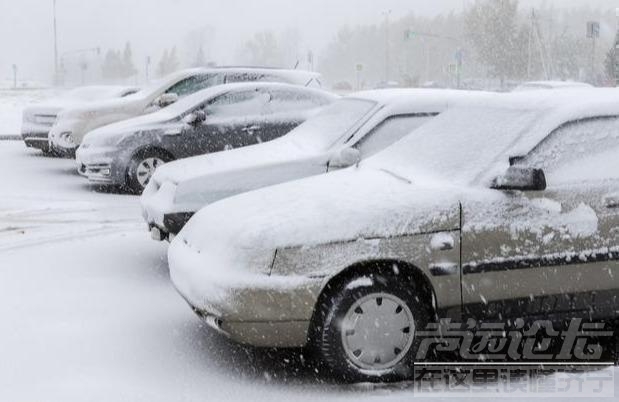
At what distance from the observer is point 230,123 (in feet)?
40.4

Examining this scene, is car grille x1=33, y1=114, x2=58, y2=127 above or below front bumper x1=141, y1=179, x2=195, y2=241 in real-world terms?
below

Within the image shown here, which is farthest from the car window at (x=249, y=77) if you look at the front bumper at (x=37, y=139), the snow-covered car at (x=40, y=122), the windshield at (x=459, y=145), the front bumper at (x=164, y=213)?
the windshield at (x=459, y=145)

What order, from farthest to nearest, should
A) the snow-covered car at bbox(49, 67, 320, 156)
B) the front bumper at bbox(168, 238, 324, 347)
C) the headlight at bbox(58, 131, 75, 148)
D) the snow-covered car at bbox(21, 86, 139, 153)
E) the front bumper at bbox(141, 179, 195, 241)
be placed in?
the snow-covered car at bbox(21, 86, 139, 153)
the headlight at bbox(58, 131, 75, 148)
the snow-covered car at bbox(49, 67, 320, 156)
the front bumper at bbox(141, 179, 195, 241)
the front bumper at bbox(168, 238, 324, 347)

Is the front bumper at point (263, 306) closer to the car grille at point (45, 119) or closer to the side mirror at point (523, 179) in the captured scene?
the side mirror at point (523, 179)

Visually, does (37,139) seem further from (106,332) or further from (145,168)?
(106,332)

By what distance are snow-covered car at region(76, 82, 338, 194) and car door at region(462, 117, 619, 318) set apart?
688 cm

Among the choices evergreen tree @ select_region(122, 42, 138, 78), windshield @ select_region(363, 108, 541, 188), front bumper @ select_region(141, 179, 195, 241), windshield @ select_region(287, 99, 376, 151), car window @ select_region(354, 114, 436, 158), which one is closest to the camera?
windshield @ select_region(363, 108, 541, 188)

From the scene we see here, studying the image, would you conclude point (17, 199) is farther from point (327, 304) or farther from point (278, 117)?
point (327, 304)

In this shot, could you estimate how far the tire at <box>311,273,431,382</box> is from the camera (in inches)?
200

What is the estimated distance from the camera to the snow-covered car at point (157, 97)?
15445 mm

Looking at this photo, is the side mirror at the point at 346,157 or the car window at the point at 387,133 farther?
the car window at the point at 387,133

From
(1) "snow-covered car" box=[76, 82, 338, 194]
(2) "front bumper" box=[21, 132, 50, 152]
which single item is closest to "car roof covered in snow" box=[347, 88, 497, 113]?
(1) "snow-covered car" box=[76, 82, 338, 194]

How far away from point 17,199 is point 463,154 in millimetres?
8240
